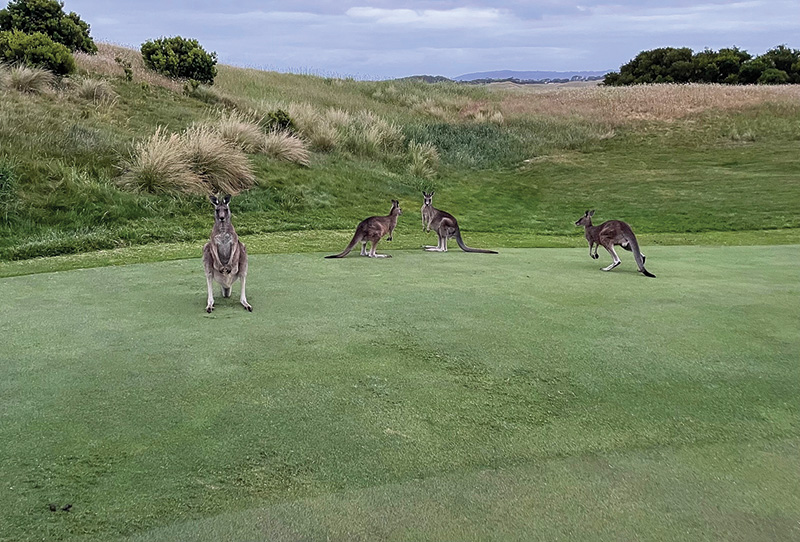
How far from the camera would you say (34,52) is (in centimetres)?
1463

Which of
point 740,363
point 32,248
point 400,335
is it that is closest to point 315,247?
point 32,248

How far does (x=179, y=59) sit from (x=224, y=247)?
1726 cm

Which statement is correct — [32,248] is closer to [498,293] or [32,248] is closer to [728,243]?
[498,293]

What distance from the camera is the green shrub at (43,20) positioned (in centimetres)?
1700

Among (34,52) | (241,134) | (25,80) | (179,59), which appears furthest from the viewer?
(179,59)

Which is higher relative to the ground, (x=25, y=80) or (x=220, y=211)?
(x=25, y=80)

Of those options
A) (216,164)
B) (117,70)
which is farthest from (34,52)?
(216,164)

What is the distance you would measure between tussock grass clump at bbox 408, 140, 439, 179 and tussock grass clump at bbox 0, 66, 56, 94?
7633mm

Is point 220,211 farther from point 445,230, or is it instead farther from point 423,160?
point 423,160

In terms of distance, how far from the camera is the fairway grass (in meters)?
1.84

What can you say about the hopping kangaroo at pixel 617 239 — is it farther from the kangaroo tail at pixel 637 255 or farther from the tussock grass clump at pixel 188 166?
the tussock grass clump at pixel 188 166

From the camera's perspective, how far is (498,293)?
15.2 ft

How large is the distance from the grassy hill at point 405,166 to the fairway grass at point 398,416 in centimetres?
410

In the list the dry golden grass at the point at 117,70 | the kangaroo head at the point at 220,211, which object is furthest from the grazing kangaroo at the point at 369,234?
the dry golden grass at the point at 117,70
